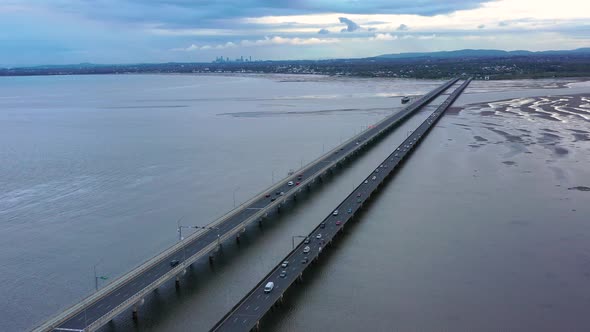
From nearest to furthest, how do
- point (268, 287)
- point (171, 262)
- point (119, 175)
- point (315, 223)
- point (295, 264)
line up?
point (268, 287)
point (171, 262)
point (295, 264)
point (315, 223)
point (119, 175)

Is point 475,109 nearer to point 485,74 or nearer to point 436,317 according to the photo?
point 436,317

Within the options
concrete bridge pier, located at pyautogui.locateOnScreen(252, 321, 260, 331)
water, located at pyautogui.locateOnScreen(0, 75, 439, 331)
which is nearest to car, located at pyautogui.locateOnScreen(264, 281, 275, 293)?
concrete bridge pier, located at pyautogui.locateOnScreen(252, 321, 260, 331)

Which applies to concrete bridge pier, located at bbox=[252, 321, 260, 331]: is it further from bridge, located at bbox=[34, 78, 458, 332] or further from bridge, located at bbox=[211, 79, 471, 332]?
bridge, located at bbox=[34, 78, 458, 332]

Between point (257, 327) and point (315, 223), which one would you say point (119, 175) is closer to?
→ point (315, 223)

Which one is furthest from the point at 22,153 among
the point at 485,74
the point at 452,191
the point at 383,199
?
the point at 485,74

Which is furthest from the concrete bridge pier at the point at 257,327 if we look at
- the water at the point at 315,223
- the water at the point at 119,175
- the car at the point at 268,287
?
the water at the point at 119,175

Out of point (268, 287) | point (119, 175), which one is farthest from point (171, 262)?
point (119, 175)

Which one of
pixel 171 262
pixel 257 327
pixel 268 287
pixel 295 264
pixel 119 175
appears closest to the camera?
pixel 257 327
